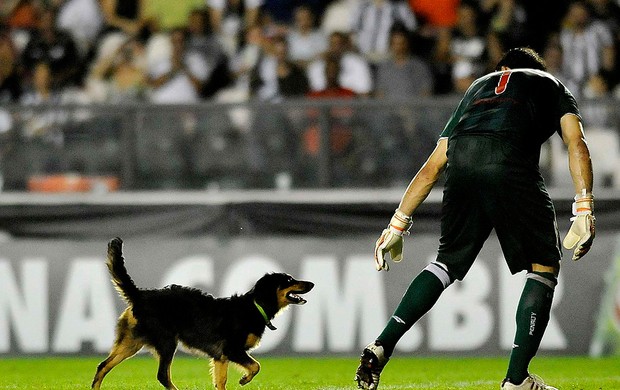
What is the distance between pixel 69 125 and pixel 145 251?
1390 mm

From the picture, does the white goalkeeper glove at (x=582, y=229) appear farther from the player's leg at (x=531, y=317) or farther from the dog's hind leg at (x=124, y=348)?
the dog's hind leg at (x=124, y=348)

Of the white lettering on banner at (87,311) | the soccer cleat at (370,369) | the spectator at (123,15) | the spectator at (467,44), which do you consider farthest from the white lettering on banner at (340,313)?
the spectator at (123,15)

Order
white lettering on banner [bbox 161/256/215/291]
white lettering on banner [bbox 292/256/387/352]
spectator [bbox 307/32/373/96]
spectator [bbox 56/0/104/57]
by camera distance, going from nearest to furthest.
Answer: white lettering on banner [bbox 292/256/387/352], white lettering on banner [bbox 161/256/215/291], spectator [bbox 307/32/373/96], spectator [bbox 56/0/104/57]

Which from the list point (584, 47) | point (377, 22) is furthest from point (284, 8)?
point (584, 47)

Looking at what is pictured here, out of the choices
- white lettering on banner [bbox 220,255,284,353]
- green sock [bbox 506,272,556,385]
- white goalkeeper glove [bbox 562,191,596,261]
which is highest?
white goalkeeper glove [bbox 562,191,596,261]

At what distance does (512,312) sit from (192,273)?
2.92m

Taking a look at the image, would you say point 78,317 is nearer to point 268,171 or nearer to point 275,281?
point 268,171

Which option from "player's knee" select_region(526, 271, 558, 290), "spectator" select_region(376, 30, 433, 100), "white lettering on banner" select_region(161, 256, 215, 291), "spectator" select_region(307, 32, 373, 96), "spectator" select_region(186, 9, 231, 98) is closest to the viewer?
"player's knee" select_region(526, 271, 558, 290)

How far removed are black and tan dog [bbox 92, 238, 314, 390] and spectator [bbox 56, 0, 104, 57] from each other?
740 cm

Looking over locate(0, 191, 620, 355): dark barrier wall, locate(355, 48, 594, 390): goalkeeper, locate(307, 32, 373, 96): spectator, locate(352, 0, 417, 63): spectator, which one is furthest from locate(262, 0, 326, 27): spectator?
locate(355, 48, 594, 390): goalkeeper

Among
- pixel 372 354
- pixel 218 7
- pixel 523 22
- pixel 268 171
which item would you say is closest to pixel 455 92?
pixel 523 22

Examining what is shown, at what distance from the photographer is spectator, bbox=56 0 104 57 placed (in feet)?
46.3

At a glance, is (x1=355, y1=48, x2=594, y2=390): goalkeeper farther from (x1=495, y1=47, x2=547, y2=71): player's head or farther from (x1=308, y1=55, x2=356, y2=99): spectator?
(x1=308, y1=55, x2=356, y2=99): spectator

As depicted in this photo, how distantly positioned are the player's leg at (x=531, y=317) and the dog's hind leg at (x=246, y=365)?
148 cm
